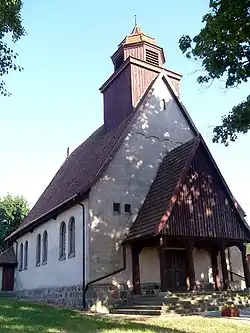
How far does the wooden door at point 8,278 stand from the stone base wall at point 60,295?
4.83 m

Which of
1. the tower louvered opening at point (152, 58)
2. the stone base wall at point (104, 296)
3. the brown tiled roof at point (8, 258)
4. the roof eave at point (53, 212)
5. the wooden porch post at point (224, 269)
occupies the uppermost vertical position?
the tower louvered opening at point (152, 58)

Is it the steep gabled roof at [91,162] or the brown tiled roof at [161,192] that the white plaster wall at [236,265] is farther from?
the steep gabled roof at [91,162]

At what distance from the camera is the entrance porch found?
16.5 metres

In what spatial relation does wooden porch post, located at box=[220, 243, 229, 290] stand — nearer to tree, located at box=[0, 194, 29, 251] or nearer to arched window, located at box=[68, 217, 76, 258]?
arched window, located at box=[68, 217, 76, 258]

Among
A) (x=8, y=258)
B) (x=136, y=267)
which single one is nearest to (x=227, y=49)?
(x=136, y=267)

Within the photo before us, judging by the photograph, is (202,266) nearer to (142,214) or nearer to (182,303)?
(142,214)

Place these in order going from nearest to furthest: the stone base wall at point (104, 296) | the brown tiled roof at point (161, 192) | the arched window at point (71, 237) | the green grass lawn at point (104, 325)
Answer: the green grass lawn at point (104, 325) → the stone base wall at point (104, 296) → the brown tiled roof at point (161, 192) → the arched window at point (71, 237)

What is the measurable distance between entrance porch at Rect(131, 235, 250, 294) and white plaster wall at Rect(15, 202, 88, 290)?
2490 mm

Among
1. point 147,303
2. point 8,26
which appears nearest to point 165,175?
point 147,303

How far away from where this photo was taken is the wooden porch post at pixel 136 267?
16.6 meters

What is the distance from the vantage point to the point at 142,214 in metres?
17.6

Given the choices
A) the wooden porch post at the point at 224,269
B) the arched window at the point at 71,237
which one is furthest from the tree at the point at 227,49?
the arched window at the point at 71,237

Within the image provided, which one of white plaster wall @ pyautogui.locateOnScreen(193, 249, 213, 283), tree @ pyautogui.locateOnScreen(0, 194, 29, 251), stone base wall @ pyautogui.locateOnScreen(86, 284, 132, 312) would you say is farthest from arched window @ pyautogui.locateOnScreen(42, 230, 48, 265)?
tree @ pyautogui.locateOnScreen(0, 194, 29, 251)

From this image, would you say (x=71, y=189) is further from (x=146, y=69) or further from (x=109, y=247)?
(x=146, y=69)
